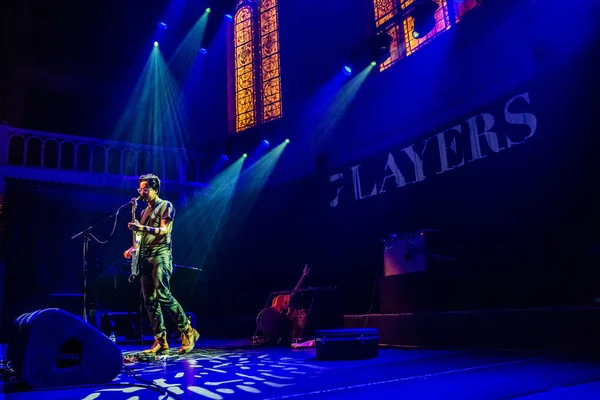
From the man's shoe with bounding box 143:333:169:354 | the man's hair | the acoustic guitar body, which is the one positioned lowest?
the man's shoe with bounding box 143:333:169:354

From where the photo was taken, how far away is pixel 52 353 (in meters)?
2.69

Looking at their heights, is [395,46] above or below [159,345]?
above

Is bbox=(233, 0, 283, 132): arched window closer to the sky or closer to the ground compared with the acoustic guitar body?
closer to the sky

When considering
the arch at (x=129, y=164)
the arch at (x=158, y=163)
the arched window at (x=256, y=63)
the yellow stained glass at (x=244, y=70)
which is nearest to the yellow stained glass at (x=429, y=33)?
the arched window at (x=256, y=63)

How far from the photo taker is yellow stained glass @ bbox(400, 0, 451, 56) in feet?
24.1

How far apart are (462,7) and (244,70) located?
5858mm

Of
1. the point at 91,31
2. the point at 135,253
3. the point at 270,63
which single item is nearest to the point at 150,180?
the point at 135,253

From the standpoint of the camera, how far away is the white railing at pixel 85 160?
8891 mm

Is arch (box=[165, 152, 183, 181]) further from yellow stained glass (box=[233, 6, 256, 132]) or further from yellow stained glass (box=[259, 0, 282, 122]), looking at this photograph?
yellow stained glass (box=[259, 0, 282, 122])

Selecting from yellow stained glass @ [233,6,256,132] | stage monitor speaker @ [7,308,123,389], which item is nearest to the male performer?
stage monitor speaker @ [7,308,123,389]

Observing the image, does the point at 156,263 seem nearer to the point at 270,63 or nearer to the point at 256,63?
the point at 270,63

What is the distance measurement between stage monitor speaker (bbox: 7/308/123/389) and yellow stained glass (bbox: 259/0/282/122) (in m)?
7.88

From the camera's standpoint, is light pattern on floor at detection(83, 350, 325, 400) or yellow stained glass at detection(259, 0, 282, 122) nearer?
light pattern on floor at detection(83, 350, 325, 400)

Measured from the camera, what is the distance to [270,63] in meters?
10.7
